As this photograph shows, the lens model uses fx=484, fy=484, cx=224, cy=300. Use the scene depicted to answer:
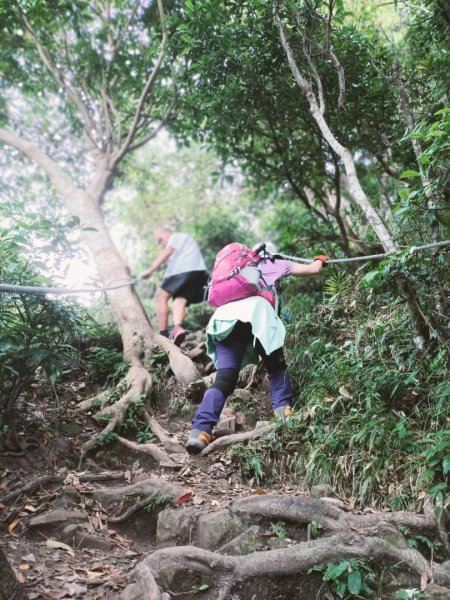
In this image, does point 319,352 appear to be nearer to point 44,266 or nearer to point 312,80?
point 44,266

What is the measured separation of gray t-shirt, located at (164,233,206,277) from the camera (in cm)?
655

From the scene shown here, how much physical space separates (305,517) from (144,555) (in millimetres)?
1068

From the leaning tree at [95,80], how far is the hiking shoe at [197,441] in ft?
9.74

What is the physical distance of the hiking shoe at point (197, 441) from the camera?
3.78 metres

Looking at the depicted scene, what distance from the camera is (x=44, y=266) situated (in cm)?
393

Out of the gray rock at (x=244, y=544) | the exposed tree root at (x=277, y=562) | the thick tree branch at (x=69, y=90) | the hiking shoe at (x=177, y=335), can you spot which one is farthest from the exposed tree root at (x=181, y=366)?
the thick tree branch at (x=69, y=90)

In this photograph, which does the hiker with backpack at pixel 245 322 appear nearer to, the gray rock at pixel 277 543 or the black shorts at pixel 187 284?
the gray rock at pixel 277 543

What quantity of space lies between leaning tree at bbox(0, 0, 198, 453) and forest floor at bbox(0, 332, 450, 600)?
8.98 ft

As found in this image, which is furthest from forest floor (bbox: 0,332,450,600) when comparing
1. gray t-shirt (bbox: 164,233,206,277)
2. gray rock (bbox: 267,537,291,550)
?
gray t-shirt (bbox: 164,233,206,277)

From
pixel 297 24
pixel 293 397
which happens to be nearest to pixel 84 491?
pixel 293 397

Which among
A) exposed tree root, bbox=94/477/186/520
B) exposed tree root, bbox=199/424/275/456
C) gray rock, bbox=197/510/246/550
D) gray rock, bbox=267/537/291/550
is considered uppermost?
exposed tree root, bbox=94/477/186/520

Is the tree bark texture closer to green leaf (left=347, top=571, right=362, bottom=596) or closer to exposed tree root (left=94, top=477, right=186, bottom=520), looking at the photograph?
green leaf (left=347, top=571, right=362, bottom=596)

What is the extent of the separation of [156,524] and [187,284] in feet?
11.9

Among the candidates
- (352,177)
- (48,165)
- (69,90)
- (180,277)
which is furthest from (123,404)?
(69,90)
